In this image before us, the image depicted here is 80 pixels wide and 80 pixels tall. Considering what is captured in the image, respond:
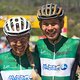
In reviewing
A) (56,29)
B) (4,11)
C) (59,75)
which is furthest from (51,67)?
(4,11)

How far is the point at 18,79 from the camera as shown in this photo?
6.22 meters

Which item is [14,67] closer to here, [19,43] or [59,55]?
[19,43]

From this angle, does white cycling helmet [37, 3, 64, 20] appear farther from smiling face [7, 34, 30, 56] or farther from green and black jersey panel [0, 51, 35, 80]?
green and black jersey panel [0, 51, 35, 80]

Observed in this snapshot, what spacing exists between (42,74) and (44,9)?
0.90 metres

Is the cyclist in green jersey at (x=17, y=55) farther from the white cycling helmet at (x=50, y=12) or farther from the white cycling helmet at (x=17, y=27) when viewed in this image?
the white cycling helmet at (x=50, y=12)

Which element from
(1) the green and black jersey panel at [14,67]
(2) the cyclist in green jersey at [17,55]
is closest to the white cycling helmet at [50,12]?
(2) the cyclist in green jersey at [17,55]

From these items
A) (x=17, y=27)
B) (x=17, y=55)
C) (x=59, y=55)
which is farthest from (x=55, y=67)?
(x=17, y=27)

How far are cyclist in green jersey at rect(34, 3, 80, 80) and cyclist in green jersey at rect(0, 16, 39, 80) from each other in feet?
0.51

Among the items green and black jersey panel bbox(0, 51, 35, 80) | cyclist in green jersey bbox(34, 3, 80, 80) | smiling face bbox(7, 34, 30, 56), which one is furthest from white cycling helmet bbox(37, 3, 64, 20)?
green and black jersey panel bbox(0, 51, 35, 80)

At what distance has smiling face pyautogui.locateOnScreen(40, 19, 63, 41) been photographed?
613cm

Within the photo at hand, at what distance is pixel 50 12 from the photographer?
6.14m

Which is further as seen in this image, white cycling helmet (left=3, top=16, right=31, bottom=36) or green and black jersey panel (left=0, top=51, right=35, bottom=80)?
green and black jersey panel (left=0, top=51, right=35, bottom=80)

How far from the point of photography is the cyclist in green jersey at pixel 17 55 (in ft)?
20.0

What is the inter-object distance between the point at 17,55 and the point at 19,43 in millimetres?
195
